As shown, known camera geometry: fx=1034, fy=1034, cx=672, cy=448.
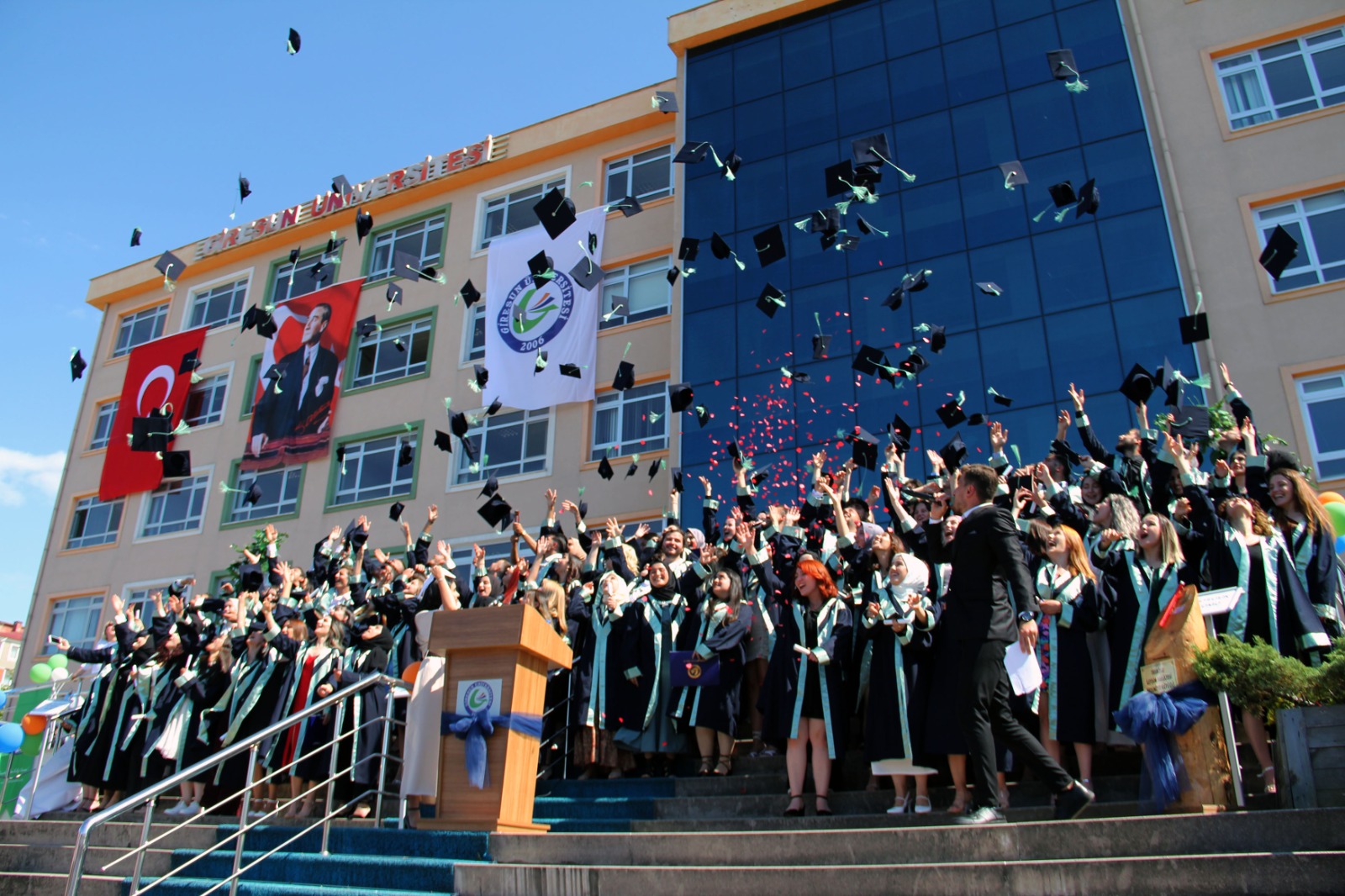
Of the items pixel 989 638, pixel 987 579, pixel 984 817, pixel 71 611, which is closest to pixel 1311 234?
pixel 987 579

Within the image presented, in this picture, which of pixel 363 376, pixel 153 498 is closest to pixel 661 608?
pixel 363 376

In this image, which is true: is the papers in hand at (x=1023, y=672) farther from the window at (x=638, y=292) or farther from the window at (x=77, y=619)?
the window at (x=77, y=619)

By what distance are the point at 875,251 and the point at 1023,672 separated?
519 inches

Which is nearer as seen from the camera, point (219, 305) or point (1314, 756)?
point (1314, 756)

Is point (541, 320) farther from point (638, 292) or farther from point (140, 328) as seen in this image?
point (140, 328)

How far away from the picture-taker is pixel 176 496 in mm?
25484

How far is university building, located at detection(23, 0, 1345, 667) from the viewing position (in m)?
15.6

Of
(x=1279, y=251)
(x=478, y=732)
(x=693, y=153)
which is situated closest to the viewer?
(x=478, y=732)

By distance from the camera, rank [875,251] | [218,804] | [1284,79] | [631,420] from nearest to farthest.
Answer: [218,804]
[1284,79]
[875,251]
[631,420]

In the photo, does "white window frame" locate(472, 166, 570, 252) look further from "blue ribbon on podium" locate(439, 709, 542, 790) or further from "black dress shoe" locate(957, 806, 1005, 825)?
"black dress shoe" locate(957, 806, 1005, 825)

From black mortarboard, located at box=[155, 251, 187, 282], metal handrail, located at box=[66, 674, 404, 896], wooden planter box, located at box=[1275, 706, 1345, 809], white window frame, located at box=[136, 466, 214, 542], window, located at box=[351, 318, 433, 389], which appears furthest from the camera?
white window frame, located at box=[136, 466, 214, 542]

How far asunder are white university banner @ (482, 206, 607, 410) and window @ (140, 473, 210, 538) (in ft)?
28.5

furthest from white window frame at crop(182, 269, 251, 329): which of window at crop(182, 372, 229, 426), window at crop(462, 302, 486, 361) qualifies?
window at crop(462, 302, 486, 361)

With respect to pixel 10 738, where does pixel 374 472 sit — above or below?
above
